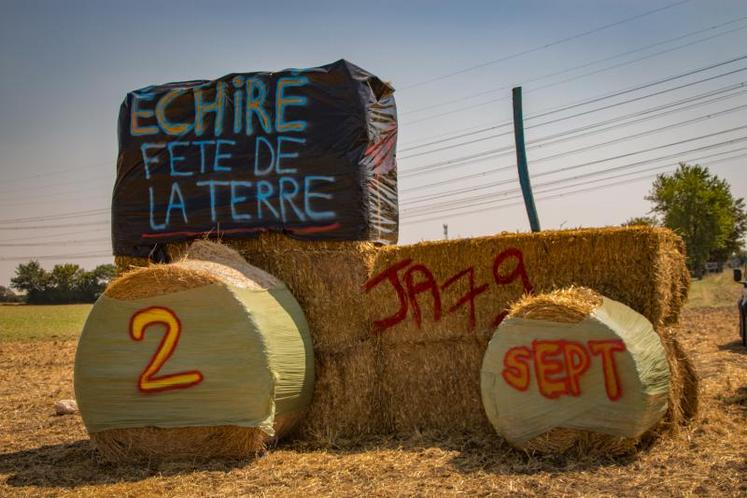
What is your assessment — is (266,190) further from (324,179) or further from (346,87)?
(346,87)

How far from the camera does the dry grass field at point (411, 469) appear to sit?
17.3 feet

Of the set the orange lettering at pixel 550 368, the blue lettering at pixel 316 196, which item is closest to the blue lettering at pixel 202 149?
the blue lettering at pixel 316 196

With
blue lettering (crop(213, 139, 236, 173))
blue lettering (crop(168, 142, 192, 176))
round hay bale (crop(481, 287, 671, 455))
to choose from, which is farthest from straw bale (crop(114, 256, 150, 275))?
round hay bale (crop(481, 287, 671, 455))

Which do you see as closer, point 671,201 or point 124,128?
point 124,128

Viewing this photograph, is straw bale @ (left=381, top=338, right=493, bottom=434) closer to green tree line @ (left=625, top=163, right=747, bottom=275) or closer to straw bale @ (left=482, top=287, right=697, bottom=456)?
straw bale @ (left=482, top=287, right=697, bottom=456)

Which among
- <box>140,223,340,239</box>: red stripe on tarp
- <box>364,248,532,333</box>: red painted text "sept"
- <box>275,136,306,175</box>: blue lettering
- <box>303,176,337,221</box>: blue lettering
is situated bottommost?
<box>364,248,532,333</box>: red painted text "sept"

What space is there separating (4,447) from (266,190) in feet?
12.2

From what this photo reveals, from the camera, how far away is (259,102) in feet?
27.0

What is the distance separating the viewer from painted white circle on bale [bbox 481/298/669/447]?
5.83 meters

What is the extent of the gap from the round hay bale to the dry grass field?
21 centimetres

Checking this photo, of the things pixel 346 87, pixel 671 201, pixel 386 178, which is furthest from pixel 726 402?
pixel 671 201

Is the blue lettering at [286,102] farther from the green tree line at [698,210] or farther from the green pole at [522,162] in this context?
the green tree line at [698,210]

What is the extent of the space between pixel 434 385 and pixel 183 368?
8.23 ft

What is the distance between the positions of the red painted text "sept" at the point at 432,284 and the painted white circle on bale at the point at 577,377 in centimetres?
105
